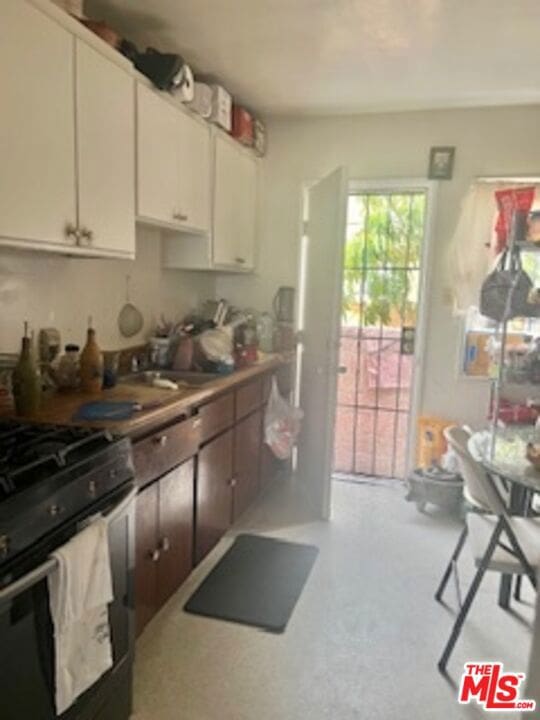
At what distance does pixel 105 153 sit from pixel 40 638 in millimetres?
1622

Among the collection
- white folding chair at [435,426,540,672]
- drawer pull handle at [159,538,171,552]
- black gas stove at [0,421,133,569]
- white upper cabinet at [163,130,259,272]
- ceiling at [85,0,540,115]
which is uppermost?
ceiling at [85,0,540,115]

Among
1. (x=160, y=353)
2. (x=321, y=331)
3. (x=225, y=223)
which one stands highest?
(x=225, y=223)

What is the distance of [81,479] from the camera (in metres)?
1.35

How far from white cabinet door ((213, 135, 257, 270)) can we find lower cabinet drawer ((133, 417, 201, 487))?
48.1 inches

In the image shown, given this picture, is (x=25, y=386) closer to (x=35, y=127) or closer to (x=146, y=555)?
(x=146, y=555)

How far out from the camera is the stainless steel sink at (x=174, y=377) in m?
2.61

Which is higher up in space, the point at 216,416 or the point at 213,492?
the point at 216,416

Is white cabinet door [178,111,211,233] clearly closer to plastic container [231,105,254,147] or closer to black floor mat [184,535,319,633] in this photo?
plastic container [231,105,254,147]

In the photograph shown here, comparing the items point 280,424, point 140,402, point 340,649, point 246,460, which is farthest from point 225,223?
point 340,649

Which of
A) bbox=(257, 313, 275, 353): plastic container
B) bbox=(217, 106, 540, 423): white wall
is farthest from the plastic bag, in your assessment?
bbox=(217, 106, 540, 423): white wall

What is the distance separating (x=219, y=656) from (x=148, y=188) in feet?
6.23

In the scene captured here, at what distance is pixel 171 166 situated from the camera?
8.19ft

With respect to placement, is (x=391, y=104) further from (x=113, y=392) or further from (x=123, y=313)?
(x=113, y=392)

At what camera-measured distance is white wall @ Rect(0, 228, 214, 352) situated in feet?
6.80
